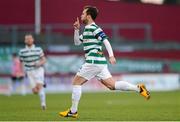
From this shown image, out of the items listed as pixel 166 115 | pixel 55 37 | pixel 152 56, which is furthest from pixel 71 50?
pixel 166 115

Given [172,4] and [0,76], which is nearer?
[0,76]

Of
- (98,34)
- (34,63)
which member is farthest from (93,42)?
(34,63)

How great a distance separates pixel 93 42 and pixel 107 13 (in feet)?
80.2

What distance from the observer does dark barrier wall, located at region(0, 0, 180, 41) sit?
4106cm

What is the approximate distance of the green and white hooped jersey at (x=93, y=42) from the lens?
17.7m

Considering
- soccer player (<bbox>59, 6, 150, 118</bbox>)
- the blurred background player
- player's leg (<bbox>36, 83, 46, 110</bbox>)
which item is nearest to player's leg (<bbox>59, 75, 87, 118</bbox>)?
soccer player (<bbox>59, 6, 150, 118</bbox>)

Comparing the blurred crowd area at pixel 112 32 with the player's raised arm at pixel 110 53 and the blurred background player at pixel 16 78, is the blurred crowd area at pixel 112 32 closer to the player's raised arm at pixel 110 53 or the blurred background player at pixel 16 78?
the blurred background player at pixel 16 78

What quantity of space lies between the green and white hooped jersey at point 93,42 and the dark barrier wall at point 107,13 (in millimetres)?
20927

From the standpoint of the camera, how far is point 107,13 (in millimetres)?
42125

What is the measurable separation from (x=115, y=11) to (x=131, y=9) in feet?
3.67

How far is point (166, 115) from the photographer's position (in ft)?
63.8

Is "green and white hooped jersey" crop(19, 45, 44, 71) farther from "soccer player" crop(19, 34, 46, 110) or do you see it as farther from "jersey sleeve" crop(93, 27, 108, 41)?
"jersey sleeve" crop(93, 27, 108, 41)

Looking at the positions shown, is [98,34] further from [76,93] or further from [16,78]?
[16,78]

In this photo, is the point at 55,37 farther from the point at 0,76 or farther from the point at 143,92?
the point at 143,92
